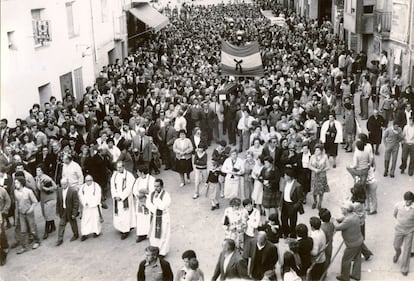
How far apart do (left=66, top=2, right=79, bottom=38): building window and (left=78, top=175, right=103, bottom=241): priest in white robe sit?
43.5 ft

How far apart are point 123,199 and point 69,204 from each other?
1.12 m

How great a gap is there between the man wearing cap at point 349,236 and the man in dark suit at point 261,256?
133 cm

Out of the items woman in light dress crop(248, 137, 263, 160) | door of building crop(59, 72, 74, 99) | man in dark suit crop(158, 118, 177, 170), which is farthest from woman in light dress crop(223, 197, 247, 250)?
door of building crop(59, 72, 74, 99)

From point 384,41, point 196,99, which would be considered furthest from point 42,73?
point 384,41

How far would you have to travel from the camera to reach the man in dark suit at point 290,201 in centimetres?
1147

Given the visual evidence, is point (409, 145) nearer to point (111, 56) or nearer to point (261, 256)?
point (261, 256)

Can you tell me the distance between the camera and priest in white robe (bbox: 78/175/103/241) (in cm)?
1238

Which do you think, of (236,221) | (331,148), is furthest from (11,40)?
(236,221)

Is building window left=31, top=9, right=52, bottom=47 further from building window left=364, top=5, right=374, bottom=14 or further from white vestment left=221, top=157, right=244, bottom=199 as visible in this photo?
building window left=364, top=5, right=374, bottom=14

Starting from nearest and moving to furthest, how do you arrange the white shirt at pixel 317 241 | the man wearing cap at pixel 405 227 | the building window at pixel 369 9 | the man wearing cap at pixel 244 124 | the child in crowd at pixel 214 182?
the white shirt at pixel 317 241, the man wearing cap at pixel 405 227, the child in crowd at pixel 214 182, the man wearing cap at pixel 244 124, the building window at pixel 369 9

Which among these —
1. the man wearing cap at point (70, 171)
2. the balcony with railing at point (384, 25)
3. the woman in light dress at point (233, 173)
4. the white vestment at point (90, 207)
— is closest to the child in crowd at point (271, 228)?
the woman in light dress at point (233, 173)

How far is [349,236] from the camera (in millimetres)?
9914

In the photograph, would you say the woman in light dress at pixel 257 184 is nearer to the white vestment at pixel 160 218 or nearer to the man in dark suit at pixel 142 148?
the white vestment at pixel 160 218

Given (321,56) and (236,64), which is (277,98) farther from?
(321,56)
